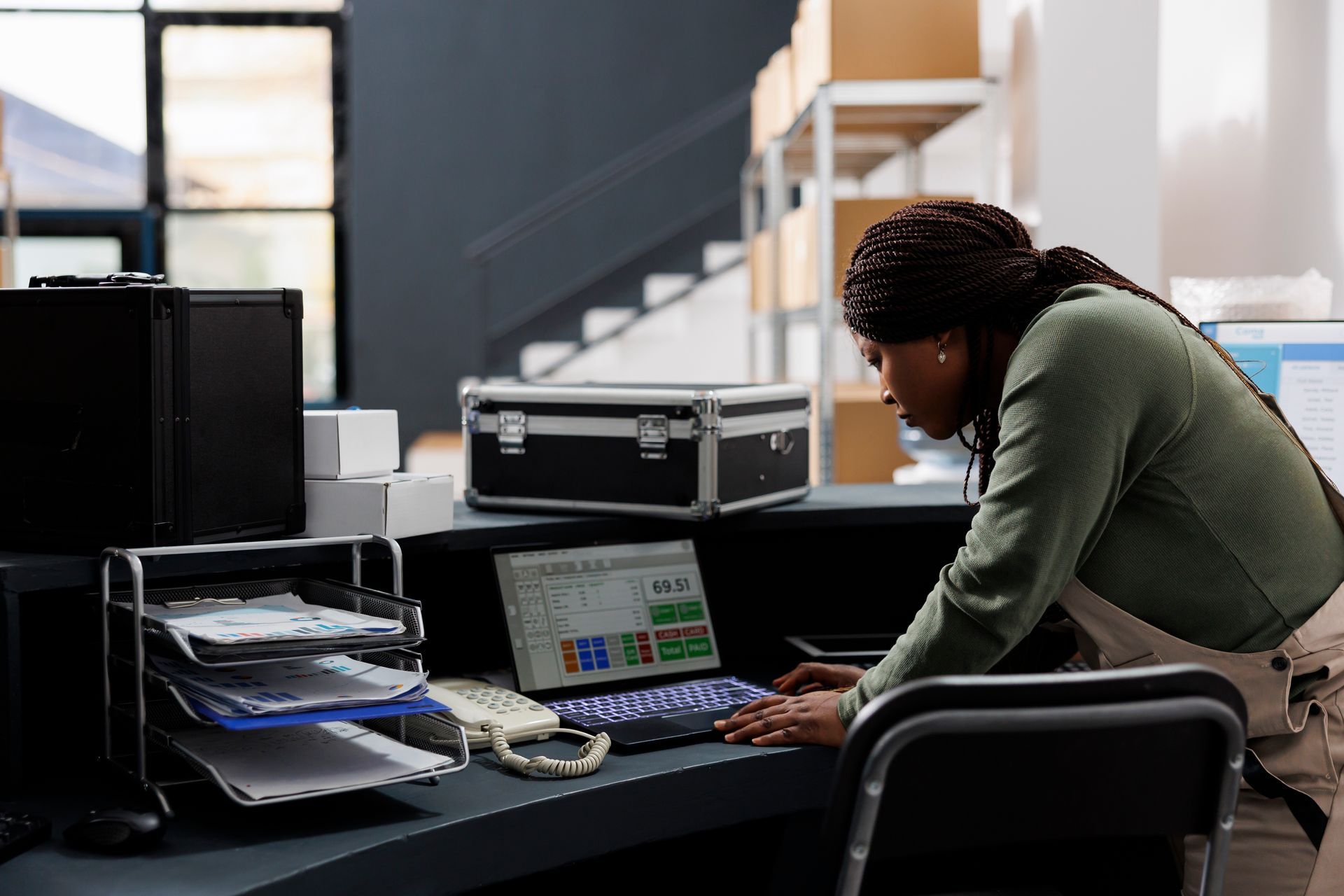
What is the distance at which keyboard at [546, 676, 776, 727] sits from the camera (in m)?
1.65

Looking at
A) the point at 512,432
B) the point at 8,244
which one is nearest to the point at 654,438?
the point at 512,432

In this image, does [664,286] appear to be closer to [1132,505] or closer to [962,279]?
[962,279]

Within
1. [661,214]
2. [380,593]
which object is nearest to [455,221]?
[661,214]

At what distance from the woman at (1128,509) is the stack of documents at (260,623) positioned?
1.86 feet

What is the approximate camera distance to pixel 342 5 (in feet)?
23.4

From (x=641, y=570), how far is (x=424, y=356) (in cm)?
543

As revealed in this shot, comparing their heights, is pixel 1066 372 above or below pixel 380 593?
above

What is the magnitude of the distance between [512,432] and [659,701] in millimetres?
485

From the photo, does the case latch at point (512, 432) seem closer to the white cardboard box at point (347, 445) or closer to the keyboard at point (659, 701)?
the white cardboard box at point (347, 445)

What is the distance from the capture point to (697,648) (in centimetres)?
190

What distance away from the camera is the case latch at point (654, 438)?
1.86 meters

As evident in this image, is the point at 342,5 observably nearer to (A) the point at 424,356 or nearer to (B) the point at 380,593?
(A) the point at 424,356

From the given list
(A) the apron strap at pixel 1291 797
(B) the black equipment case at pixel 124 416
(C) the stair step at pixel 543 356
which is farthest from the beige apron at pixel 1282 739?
(C) the stair step at pixel 543 356

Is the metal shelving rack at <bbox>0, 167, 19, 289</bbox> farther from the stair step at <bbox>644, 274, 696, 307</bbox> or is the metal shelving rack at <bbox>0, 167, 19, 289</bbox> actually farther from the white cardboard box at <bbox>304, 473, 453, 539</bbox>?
the white cardboard box at <bbox>304, 473, 453, 539</bbox>
